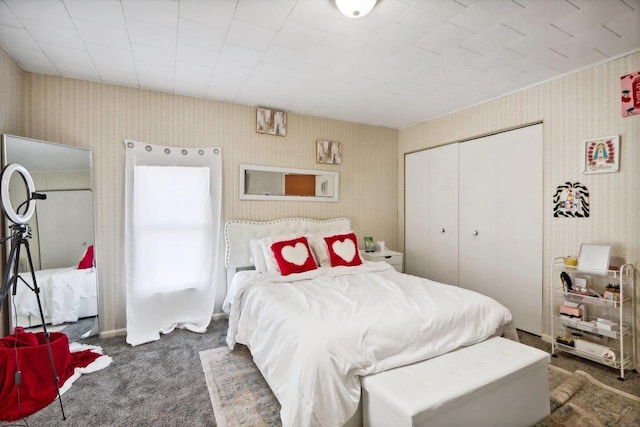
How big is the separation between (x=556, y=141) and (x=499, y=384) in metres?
2.41

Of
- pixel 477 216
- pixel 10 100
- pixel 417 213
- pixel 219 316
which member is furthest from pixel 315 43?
pixel 219 316

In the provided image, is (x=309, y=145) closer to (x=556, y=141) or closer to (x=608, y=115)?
(x=556, y=141)

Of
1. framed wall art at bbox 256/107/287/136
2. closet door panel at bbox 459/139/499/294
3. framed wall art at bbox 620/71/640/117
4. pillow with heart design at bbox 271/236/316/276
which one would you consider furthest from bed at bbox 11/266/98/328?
framed wall art at bbox 620/71/640/117

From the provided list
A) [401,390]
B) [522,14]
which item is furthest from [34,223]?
[522,14]

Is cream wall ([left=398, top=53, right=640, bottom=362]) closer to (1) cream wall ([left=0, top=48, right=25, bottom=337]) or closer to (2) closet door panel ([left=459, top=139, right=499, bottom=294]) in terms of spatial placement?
(2) closet door panel ([left=459, top=139, right=499, bottom=294])

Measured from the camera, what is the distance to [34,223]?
2482 mm

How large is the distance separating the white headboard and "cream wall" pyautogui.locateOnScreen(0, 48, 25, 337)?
1.83m

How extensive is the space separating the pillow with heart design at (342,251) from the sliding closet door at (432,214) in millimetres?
1328

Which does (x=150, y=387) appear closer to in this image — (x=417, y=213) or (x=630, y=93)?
(x=417, y=213)

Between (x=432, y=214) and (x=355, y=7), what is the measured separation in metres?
3.00

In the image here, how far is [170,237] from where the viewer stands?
126 inches

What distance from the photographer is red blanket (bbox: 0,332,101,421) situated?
189cm

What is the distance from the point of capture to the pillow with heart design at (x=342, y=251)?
3.31m

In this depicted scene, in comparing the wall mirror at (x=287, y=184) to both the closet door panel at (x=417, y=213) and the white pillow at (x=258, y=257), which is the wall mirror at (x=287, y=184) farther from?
the closet door panel at (x=417, y=213)
